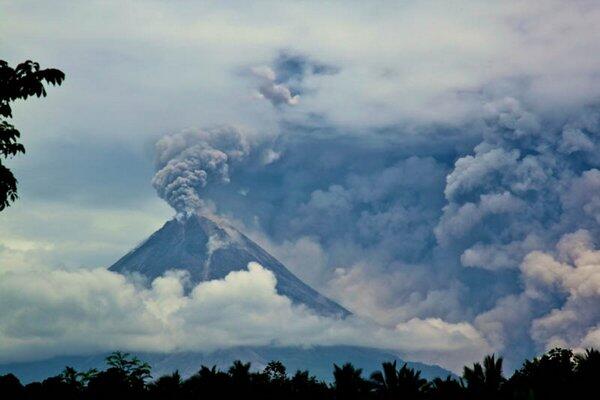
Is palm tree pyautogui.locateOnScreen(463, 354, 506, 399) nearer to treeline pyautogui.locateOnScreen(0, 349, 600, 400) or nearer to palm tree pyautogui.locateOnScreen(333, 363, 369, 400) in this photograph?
treeline pyautogui.locateOnScreen(0, 349, 600, 400)

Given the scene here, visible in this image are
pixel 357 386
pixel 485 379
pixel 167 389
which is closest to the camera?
pixel 485 379

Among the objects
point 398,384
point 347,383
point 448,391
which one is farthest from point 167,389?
point 448,391

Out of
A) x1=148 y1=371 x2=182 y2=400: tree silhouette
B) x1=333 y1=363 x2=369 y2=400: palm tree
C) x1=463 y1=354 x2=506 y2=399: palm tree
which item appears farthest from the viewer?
x1=148 y1=371 x2=182 y2=400: tree silhouette

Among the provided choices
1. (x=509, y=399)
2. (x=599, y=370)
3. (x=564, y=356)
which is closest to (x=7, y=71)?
(x=509, y=399)

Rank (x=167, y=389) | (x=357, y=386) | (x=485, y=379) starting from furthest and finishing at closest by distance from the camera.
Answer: (x=167, y=389), (x=357, y=386), (x=485, y=379)

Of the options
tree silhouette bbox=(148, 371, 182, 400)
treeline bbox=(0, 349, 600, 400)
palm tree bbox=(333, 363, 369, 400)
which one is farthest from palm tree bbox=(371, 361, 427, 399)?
tree silhouette bbox=(148, 371, 182, 400)

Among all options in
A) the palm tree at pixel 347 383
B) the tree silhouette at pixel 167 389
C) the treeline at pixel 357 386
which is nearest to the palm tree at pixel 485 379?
the treeline at pixel 357 386

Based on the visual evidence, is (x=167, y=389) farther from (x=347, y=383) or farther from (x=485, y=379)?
(x=485, y=379)

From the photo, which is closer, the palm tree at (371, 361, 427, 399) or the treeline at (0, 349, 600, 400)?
the treeline at (0, 349, 600, 400)
